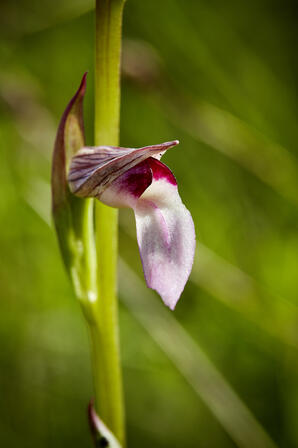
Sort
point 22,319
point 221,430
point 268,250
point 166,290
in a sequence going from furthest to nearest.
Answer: point 268,250
point 22,319
point 221,430
point 166,290

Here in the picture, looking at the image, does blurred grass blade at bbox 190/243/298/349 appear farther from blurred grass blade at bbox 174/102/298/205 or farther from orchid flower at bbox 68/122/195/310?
orchid flower at bbox 68/122/195/310

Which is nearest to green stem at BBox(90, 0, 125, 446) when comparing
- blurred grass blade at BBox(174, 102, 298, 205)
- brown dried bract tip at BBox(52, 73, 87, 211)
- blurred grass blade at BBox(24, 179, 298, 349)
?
brown dried bract tip at BBox(52, 73, 87, 211)

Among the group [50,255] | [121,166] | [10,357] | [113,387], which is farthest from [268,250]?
[121,166]

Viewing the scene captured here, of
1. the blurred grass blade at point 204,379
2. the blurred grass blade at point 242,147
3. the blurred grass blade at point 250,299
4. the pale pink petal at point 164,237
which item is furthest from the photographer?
the blurred grass blade at point 242,147

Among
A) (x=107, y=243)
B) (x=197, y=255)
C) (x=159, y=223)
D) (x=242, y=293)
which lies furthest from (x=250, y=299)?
(x=159, y=223)

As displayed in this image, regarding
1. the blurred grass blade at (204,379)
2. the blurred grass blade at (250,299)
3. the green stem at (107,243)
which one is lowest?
the blurred grass blade at (204,379)

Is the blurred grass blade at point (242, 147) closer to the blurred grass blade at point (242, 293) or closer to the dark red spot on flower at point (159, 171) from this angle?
the blurred grass blade at point (242, 293)

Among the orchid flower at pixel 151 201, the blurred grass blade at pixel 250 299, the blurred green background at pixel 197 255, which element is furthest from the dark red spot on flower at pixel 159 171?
the blurred grass blade at pixel 250 299

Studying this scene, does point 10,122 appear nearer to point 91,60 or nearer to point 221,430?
point 91,60
